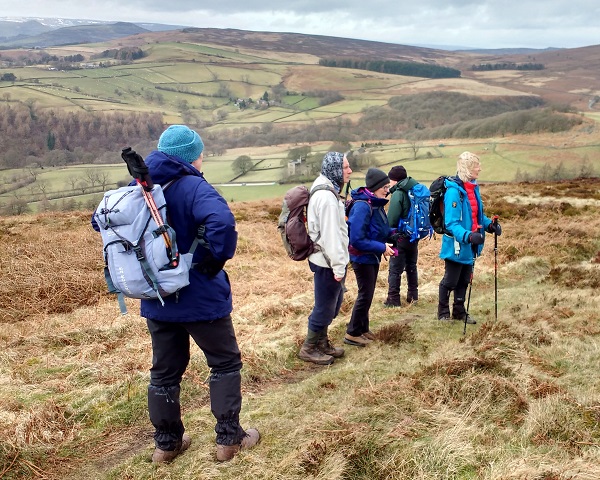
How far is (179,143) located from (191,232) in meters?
0.67

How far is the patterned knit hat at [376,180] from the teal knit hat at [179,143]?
9.28 ft

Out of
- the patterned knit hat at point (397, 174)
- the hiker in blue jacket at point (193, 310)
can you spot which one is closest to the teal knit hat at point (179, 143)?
the hiker in blue jacket at point (193, 310)

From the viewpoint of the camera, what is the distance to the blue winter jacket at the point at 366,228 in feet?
18.1

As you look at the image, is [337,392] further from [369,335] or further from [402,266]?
[402,266]

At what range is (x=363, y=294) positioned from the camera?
598 cm

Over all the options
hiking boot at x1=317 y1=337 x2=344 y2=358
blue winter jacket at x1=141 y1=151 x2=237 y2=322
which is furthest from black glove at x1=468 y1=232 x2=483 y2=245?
blue winter jacket at x1=141 y1=151 x2=237 y2=322

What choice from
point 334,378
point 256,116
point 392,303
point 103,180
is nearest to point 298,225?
point 334,378

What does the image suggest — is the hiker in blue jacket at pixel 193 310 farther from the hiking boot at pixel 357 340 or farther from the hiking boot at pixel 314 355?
the hiking boot at pixel 357 340

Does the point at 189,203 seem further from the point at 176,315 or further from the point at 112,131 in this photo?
the point at 112,131

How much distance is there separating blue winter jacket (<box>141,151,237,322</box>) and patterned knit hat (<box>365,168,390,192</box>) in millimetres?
2879

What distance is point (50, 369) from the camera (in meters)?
5.46

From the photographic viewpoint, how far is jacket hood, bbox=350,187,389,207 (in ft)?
18.4

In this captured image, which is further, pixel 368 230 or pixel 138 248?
pixel 368 230

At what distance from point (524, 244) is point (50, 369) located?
478 inches
